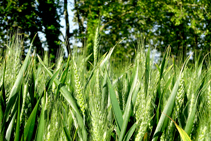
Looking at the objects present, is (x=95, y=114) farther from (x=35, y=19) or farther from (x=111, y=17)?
(x=35, y=19)

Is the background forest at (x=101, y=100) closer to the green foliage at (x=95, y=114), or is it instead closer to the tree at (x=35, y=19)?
the green foliage at (x=95, y=114)

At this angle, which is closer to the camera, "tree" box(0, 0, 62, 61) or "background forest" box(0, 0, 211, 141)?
"background forest" box(0, 0, 211, 141)

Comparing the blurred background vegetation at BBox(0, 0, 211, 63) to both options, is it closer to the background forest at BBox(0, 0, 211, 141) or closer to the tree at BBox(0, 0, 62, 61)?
the tree at BBox(0, 0, 62, 61)

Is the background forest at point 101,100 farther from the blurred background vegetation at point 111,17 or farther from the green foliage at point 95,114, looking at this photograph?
the blurred background vegetation at point 111,17

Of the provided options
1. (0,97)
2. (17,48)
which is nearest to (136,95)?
(0,97)

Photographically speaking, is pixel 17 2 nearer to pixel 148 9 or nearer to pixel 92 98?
pixel 148 9

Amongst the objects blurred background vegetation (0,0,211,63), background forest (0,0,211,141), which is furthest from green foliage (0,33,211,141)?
blurred background vegetation (0,0,211,63)

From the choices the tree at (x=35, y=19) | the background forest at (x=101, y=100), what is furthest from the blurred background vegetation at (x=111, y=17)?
the background forest at (x=101, y=100)

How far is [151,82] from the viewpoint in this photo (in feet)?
2.65

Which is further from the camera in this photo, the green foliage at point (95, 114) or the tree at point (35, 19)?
the tree at point (35, 19)

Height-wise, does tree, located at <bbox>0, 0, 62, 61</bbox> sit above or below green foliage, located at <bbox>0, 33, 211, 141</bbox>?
above

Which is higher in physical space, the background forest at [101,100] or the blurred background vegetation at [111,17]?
the blurred background vegetation at [111,17]

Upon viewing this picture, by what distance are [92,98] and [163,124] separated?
313 millimetres

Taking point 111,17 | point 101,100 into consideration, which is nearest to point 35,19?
point 111,17
